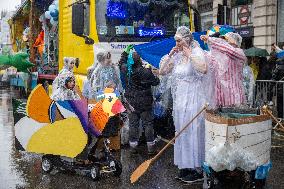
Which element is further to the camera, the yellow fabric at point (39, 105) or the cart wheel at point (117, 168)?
the cart wheel at point (117, 168)

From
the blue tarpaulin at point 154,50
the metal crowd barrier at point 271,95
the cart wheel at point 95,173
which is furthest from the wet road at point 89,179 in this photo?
the metal crowd barrier at point 271,95

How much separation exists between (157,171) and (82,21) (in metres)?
3.98

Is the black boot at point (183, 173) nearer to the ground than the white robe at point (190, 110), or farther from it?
nearer to the ground

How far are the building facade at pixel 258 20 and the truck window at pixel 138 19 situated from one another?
7.52 m

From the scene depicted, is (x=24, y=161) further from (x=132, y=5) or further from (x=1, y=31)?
(x=1, y=31)

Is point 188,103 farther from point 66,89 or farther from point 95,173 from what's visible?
point 66,89

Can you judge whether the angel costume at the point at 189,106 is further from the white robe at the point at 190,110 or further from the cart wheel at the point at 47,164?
the cart wheel at the point at 47,164

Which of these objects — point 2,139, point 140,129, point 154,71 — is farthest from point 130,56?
point 2,139

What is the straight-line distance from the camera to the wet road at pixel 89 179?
6.90 metres

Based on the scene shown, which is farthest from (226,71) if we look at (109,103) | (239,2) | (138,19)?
(239,2)

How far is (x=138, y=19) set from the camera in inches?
421

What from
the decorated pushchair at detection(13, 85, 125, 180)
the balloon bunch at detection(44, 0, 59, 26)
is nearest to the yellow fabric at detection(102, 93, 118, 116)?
the decorated pushchair at detection(13, 85, 125, 180)

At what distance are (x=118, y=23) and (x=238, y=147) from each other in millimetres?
5334

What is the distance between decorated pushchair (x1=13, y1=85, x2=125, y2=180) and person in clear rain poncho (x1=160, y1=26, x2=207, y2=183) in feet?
2.85
